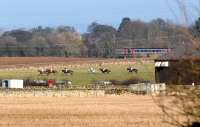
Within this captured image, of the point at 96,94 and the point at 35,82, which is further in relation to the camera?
the point at 35,82

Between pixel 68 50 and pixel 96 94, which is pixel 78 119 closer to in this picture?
pixel 96 94

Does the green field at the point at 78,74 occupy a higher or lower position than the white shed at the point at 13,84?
higher

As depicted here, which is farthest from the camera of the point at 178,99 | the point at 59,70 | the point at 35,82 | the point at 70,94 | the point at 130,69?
Answer: the point at 59,70

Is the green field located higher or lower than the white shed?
higher

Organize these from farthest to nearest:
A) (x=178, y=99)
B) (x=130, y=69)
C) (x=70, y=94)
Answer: (x=130, y=69), (x=70, y=94), (x=178, y=99)

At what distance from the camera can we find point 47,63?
129125mm

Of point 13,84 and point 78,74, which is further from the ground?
point 78,74

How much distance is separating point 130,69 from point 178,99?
95.8 meters

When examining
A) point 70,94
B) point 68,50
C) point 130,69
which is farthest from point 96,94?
point 68,50

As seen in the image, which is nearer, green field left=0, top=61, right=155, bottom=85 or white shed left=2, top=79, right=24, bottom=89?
white shed left=2, top=79, right=24, bottom=89

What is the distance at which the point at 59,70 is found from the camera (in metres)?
122

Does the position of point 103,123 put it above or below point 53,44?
below

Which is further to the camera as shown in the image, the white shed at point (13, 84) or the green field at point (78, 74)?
the green field at point (78, 74)

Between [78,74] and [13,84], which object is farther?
[78,74]
